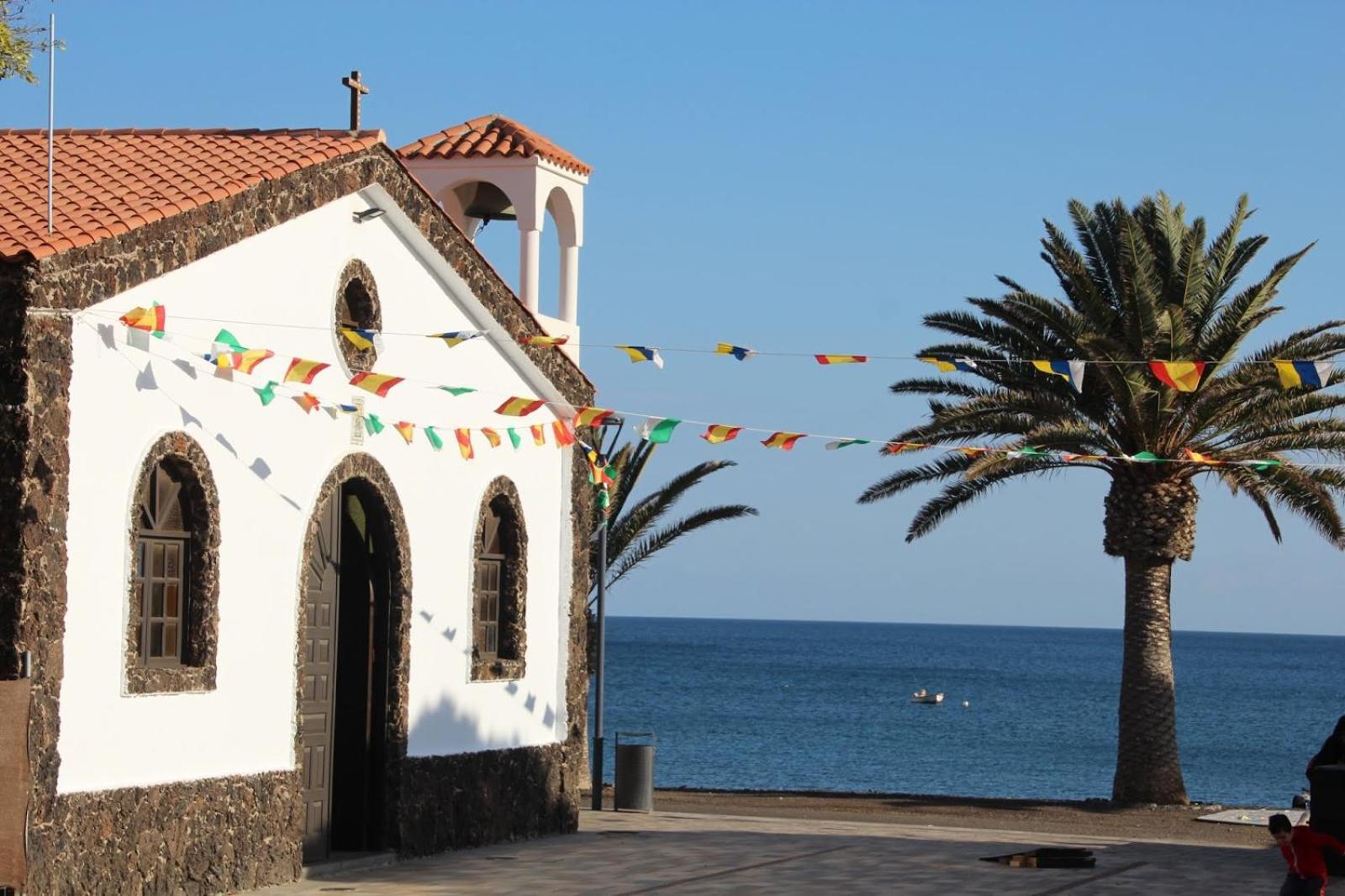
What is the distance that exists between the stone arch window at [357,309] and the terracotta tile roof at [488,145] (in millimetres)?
4556

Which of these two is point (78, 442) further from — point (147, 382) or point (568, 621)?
point (568, 621)

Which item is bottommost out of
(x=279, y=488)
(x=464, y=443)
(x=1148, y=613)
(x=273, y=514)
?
(x=1148, y=613)

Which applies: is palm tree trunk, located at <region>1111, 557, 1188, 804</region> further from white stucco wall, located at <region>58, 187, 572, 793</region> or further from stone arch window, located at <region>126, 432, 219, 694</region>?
stone arch window, located at <region>126, 432, 219, 694</region>

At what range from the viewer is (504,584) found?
64.2ft

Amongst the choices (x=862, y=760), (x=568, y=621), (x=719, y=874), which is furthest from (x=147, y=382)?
(x=862, y=760)

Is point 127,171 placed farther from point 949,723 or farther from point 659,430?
point 949,723

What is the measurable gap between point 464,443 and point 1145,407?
1063cm

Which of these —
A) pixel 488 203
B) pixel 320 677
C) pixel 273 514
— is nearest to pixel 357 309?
pixel 273 514

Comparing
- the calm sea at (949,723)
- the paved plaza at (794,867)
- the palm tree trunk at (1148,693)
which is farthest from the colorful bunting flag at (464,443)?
the calm sea at (949,723)

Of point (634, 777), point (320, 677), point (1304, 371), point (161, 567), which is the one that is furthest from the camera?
point (634, 777)

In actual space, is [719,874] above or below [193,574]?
below

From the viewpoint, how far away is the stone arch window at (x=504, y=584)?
19.2m

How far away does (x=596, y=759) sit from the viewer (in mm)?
25797

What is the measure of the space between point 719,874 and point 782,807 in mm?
10901
